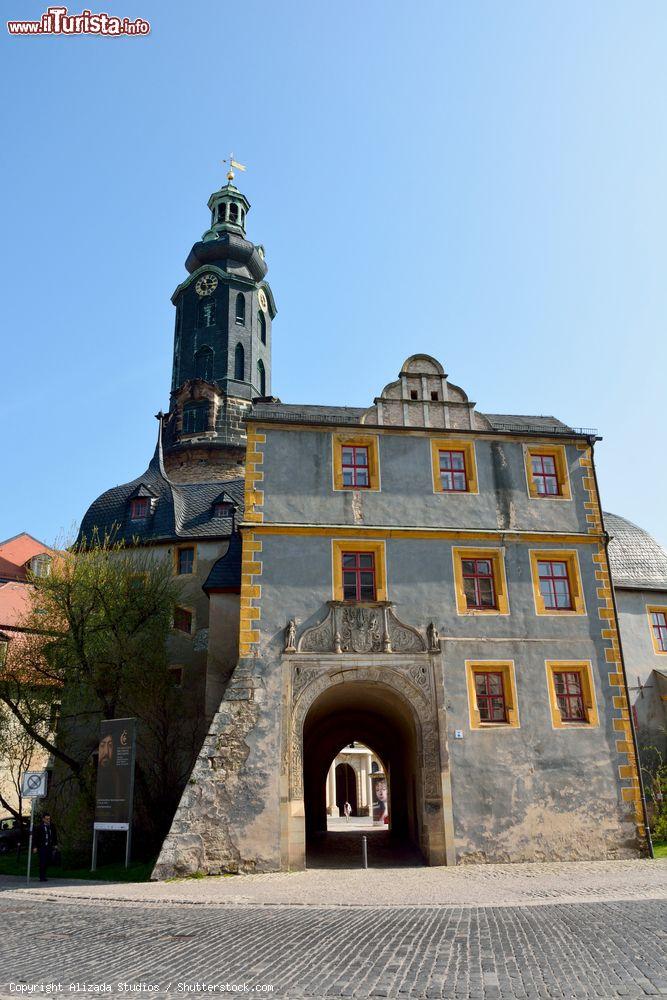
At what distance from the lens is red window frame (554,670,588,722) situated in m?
19.7

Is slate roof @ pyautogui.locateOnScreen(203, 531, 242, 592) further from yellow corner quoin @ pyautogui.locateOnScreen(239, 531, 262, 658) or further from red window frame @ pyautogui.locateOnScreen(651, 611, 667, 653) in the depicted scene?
red window frame @ pyautogui.locateOnScreen(651, 611, 667, 653)

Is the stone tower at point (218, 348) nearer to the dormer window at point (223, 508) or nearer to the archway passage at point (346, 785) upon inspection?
the dormer window at point (223, 508)

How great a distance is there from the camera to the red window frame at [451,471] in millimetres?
21300

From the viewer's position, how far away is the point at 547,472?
2203 centimetres

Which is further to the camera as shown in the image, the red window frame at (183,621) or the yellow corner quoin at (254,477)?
the red window frame at (183,621)

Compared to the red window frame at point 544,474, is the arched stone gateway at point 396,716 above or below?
below

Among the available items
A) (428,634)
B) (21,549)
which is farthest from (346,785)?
(428,634)

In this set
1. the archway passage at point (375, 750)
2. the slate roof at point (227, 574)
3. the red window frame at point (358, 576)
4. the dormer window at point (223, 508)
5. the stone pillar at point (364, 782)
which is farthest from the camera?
the stone pillar at point (364, 782)

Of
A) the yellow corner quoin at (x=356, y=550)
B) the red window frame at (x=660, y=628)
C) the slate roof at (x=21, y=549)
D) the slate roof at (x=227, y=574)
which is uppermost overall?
the slate roof at (x=21, y=549)

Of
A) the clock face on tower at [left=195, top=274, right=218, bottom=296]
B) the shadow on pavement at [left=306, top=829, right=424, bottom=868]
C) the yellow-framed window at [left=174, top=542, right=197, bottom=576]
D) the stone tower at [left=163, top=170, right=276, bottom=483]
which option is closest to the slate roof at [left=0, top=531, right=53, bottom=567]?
the stone tower at [left=163, top=170, right=276, bottom=483]

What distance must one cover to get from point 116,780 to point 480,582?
1013 centimetres

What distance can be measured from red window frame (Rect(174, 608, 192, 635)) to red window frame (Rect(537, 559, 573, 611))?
12.3 metres

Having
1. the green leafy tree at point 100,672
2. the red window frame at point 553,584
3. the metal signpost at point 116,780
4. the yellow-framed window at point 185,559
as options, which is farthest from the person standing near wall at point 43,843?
the red window frame at point 553,584

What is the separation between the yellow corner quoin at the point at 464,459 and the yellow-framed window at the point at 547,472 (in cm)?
154
